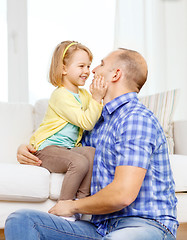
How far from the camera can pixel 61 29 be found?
3.94 m

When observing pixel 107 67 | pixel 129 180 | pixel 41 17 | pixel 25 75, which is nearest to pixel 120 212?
pixel 129 180

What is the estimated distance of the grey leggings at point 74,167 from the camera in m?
1.67

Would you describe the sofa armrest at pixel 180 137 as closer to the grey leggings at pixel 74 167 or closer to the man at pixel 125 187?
the grey leggings at pixel 74 167

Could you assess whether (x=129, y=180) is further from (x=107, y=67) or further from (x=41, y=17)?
(x=41, y=17)

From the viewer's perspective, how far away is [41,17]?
12.9 ft

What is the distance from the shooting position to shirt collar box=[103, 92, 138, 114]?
149 centimetres

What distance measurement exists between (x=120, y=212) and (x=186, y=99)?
2.95 m

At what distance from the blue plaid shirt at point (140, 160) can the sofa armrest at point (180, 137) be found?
1.14m

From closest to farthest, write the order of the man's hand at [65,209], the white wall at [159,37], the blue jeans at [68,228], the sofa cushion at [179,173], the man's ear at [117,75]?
the blue jeans at [68,228] < the man's hand at [65,209] < the man's ear at [117,75] < the sofa cushion at [179,173] < the white wall at [159,37]

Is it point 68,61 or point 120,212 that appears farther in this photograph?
point 68,61

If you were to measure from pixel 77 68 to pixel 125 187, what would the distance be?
907 millimetres

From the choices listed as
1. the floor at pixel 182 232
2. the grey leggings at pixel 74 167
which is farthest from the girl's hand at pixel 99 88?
the floor at pixel 182 232

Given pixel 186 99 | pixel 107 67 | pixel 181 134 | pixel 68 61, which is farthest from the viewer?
pixel 186 99

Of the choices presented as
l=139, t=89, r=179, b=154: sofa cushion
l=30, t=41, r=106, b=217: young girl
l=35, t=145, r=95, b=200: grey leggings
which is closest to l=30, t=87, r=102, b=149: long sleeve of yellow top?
l=30, t=41, r=106, b=217: young girl
